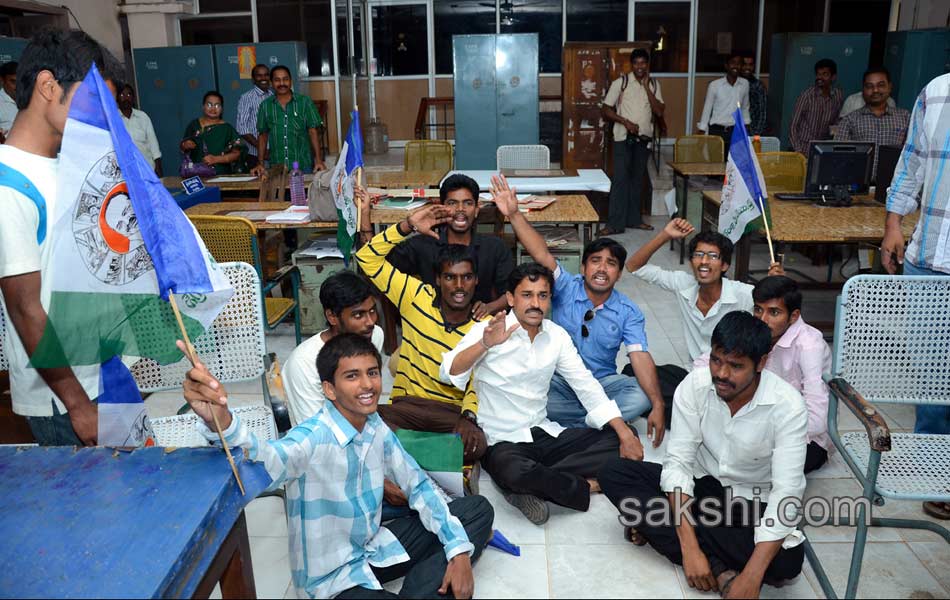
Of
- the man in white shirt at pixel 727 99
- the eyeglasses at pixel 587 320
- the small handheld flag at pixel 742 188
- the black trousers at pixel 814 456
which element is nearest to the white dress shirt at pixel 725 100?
the man in white shirt at pixel 727 99

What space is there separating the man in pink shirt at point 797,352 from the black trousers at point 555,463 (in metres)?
0.74

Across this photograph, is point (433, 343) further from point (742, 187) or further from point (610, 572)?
point (742, 187)

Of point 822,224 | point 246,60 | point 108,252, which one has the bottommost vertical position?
point 822,224

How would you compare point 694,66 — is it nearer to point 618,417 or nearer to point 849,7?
point 849,7

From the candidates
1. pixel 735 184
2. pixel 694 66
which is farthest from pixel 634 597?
pixel 694 66

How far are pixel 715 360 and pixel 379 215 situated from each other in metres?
2.84

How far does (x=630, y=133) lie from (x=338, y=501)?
6192 millimetres

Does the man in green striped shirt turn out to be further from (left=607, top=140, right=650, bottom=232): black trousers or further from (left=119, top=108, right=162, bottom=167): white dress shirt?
(left=607, top=140, right=650, bottom=232): black trousers

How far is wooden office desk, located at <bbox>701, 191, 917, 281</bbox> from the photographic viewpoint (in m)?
4.32

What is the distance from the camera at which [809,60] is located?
366 inches

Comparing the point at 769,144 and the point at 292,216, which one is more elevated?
the point at 769,144

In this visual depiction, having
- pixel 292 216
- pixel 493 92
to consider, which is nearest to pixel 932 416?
pixel 292 216

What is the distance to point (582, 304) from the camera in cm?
354

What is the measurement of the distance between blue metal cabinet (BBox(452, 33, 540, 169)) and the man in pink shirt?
6209mm
